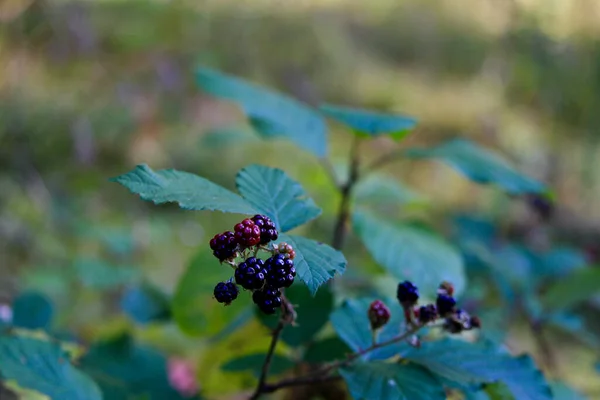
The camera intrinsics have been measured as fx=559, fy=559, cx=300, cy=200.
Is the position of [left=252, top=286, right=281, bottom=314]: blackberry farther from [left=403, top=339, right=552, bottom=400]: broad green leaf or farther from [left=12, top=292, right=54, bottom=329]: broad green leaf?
[left=12, top=292, right=54, bottom=329]: broad green leaf

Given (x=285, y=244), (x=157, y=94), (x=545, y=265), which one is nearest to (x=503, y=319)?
(x=545, y=265)

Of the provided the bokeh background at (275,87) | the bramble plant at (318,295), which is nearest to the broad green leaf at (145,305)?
the bramble plant at (318,295)

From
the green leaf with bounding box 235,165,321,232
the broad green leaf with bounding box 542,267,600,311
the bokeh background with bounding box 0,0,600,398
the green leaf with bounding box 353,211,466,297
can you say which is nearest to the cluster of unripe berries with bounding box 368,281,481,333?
the green leaf with bounding box 235,165,321,232

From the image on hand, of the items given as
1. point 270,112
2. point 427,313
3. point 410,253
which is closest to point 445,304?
point 427,313

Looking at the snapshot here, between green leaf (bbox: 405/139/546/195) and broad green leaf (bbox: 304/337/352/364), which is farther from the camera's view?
green leaf (bbox: 405/139/546/195)

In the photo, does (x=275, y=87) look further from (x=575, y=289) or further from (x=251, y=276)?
(x=251, y=276)

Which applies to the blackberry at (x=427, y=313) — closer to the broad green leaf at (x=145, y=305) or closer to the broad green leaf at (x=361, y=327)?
the broad green leaf at (x=361, y=327)

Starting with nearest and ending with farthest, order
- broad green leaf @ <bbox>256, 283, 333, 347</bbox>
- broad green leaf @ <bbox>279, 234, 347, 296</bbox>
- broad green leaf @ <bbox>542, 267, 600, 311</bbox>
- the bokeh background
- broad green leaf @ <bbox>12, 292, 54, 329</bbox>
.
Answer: broad green leaf @ <bbox>279, 234, 347, 296</bbox>
broad green leaf @ <bbox>256, 283, 333, 347</bbox>
broad green leaf @ <bbox>12, 292, 54, 329</bbox>
broad green leaf @ <bbox>542, 267, 600, 311</bbox>
the bokeh background
